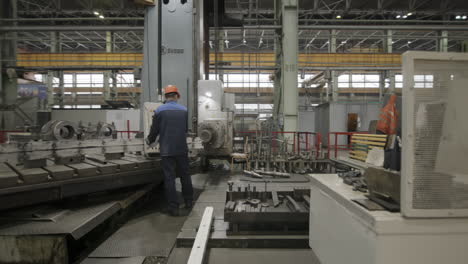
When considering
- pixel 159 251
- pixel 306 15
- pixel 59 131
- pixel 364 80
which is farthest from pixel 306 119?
pixel 159 251

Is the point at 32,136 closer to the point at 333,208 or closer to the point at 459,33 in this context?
the point at 333,208

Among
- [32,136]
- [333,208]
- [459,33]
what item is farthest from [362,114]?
[32,136]

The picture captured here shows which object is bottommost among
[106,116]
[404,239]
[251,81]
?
[404,239]

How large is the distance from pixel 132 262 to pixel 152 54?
3228mm

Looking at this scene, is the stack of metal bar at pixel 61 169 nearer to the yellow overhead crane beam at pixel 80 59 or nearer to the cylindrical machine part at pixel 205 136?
the cylindrical machine part at pixel 205 136

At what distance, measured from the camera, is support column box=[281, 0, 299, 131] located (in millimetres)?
6164

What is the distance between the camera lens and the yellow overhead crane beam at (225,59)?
9.04 m

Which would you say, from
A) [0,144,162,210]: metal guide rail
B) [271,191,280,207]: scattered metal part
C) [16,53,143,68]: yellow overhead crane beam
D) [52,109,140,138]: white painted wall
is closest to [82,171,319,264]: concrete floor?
[271,191,280,207]: scattered metal part

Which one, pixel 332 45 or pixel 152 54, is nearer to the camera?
pixel 152 54

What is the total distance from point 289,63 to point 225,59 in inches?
146

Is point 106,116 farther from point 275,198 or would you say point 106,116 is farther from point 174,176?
point 275,198

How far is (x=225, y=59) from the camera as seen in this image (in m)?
9.20

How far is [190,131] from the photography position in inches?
160

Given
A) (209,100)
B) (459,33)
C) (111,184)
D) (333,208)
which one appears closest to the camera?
(333,208)
